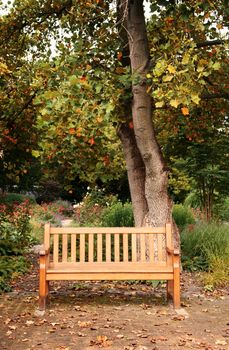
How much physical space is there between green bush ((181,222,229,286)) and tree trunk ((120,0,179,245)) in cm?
93

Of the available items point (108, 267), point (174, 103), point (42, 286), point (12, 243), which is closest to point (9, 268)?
point (12, 243)

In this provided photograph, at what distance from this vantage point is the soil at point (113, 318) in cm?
451

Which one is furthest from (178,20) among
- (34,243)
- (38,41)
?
(34,243)

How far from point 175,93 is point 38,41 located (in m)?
5.27

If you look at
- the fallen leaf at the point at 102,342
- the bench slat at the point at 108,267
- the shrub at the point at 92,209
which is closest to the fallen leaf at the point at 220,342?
the fallen leaf at the point at 102,342

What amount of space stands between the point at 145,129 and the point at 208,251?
223cm

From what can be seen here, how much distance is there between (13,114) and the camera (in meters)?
9.38

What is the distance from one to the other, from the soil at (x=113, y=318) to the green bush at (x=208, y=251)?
0.38 m

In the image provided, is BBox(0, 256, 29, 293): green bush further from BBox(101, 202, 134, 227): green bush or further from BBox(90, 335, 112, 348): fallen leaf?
BBox(101, 202, 134, 227): green bush

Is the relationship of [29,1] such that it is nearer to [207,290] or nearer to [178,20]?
[178,20]

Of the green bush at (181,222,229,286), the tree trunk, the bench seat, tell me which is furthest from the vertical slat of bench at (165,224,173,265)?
the tree trunk

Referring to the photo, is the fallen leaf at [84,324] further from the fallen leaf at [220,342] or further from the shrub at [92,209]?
the shrub at [92,209]

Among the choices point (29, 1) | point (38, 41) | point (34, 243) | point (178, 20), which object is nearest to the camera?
point (178, 20)

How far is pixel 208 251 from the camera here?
301 inches
